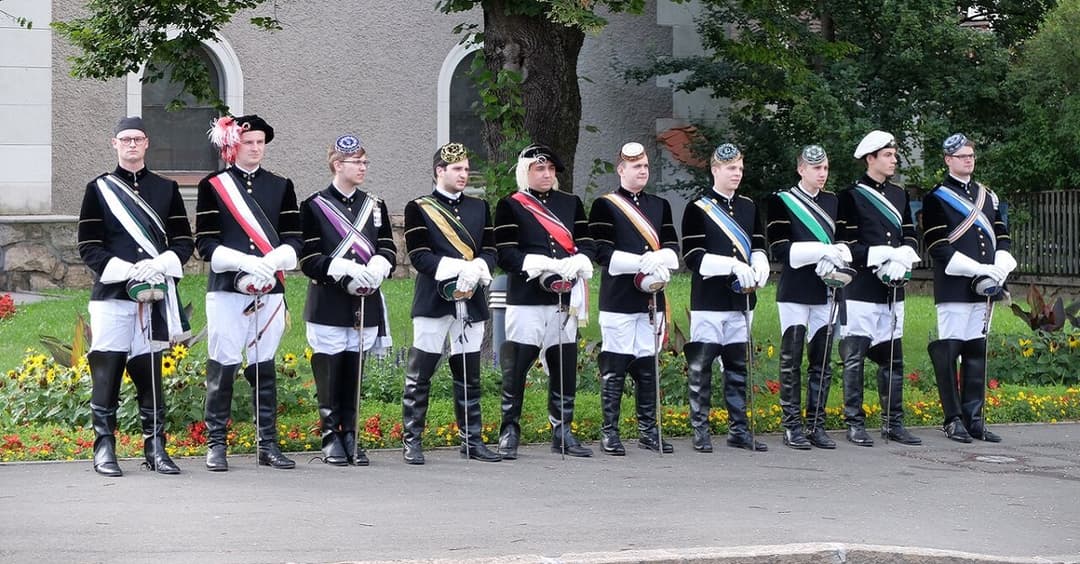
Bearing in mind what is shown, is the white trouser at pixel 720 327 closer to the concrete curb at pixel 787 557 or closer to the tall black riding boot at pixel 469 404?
the tall black riding boot at pixel 469 404

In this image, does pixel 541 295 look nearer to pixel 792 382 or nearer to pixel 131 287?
pixel 792 382

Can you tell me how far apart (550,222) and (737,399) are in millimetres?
1798

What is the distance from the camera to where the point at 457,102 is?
77.1 feet

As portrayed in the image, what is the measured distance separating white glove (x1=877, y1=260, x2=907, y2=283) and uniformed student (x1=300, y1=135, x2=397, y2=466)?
337 centimetres

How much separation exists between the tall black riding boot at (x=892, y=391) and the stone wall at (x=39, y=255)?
39.6 feet

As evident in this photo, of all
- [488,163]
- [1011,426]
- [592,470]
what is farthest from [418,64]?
[592,470]

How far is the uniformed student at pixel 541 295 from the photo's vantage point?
10180mm

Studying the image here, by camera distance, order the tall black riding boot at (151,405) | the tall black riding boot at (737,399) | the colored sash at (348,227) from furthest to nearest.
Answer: the tall black riding boot at (737,399)
the colored sash at (348,227)
the tall black riding boot at (151,405)

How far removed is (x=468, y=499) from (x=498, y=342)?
4934 millimetres

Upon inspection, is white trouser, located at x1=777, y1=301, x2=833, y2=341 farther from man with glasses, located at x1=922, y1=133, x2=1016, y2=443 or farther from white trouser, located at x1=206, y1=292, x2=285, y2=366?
white trouser, located at x1=206, y1=292, x2=285, y2=366

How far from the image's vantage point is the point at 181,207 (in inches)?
374

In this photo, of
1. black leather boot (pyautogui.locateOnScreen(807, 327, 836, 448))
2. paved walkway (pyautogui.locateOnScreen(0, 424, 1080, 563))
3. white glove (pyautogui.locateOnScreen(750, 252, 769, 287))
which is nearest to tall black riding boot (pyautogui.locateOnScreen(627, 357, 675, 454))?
paved walkway (pyautogui.locateOnScreen(0, 424, 1080, 563))

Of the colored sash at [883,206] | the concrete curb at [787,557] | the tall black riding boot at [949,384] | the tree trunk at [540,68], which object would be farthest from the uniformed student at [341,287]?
the tall black riding boot at [949,384]

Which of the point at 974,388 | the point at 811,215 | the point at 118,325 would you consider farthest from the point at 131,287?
the point at 974,388
